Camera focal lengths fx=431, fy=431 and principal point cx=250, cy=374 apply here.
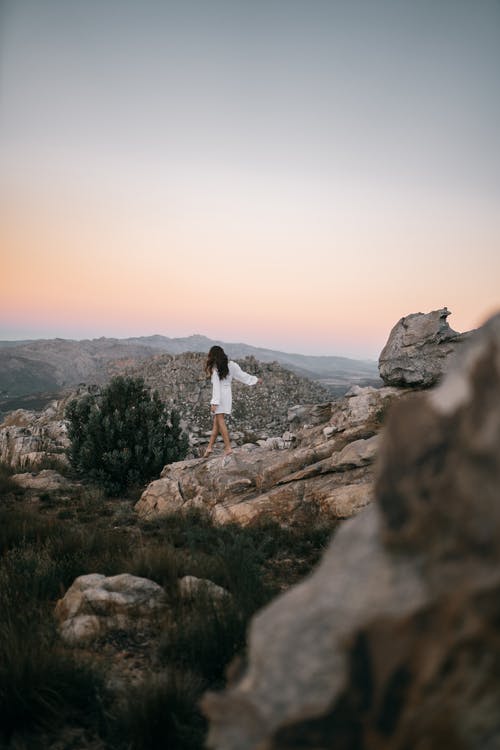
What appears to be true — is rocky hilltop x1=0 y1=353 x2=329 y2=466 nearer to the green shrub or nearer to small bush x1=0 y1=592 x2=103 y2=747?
the green shrub

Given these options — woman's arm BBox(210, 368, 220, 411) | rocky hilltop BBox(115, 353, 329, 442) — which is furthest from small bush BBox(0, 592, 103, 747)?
rocky hilltop BBox(115, 353, 329, 442)

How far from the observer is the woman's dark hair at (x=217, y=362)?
28.0 ft

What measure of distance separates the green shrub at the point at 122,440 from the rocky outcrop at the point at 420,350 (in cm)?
480

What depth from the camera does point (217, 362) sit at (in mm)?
8578

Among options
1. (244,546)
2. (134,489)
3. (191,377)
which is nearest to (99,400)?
(134,489)

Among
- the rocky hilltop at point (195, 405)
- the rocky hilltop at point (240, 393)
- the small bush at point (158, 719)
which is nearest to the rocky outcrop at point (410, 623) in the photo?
the small bush at point (158, 719)

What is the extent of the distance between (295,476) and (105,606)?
149 inches

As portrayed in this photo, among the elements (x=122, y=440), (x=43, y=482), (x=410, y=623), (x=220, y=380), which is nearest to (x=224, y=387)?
(x=220, y=380)

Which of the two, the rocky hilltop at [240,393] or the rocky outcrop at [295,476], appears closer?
the rocky outcrop at [295,476]

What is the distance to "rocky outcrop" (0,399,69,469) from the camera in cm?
1141

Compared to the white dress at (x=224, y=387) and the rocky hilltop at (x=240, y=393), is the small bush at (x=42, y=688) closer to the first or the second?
the white dress at (x=224, y=387)

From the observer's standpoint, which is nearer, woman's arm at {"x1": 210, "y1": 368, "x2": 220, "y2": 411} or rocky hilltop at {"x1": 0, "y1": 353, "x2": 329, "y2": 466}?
woman's arm at {"x1": 210, "y1": 368, "x2": 220, "y2": 411}

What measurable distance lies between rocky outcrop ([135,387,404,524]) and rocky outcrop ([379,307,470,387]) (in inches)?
14.8

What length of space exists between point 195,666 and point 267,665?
1.70 metres
